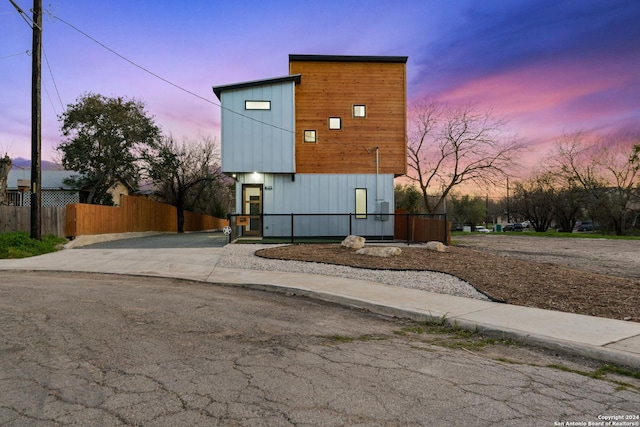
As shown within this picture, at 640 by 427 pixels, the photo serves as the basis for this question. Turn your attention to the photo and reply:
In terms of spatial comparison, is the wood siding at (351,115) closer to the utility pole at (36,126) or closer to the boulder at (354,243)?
the boulder at (354,243)

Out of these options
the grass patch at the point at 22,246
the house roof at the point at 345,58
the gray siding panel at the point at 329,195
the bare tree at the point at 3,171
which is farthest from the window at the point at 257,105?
the bare tree at the point at 3,171

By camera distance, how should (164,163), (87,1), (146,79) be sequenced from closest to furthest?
1. (87,1)
2. (146,79)
3. (164,163)

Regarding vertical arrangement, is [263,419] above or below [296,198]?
below

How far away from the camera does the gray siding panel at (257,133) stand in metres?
18.7

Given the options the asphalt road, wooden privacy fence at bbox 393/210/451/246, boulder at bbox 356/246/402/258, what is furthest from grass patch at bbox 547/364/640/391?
wooden privacy fence at bbox 393/210/451/246

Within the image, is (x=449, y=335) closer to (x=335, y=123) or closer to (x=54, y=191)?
(x=335, y=123)

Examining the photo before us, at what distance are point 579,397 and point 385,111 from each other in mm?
18380

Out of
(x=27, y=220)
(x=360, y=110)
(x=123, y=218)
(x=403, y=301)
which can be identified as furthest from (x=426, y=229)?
(x=27, y=220)

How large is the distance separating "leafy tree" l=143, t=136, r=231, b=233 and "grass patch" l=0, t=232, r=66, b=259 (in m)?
15.4

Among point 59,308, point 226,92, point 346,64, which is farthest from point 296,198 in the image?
point 59,308

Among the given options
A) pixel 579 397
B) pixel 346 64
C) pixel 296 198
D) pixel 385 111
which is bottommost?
pixel 579 397

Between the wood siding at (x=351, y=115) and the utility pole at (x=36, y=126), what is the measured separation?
10.6 meters

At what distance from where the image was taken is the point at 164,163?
3041 cm

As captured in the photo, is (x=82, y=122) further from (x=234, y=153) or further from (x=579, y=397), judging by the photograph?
(x=579, y=397)
